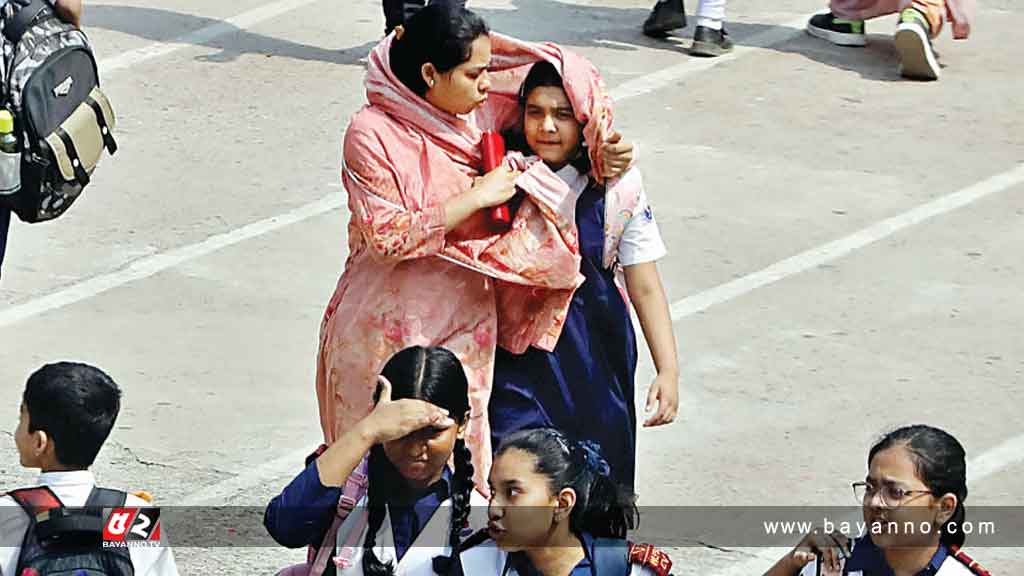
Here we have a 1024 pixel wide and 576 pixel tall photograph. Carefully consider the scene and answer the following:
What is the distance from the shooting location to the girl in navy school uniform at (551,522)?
15.5 ft

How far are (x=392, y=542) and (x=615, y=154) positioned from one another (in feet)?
4.33

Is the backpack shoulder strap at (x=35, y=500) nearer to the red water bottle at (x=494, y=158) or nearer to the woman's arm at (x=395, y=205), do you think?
the woman's arm at (x=395, y=205)

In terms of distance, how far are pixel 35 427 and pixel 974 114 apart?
7.49m

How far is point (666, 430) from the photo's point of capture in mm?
7645

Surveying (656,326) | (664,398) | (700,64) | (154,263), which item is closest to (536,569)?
(664,398)

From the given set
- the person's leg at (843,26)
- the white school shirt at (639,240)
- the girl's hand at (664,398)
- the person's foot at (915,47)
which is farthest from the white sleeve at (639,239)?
the person's leg at (843,26)

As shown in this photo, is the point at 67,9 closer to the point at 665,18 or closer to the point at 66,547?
the point at 66,547

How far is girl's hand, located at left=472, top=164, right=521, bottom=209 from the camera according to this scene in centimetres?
555

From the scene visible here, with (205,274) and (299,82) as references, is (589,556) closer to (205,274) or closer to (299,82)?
(205,274)

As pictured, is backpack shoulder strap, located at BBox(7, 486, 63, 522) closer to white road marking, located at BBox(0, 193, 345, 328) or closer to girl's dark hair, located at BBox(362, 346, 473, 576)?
girl's dark hair, located at BBox(362, 346, 473, 576)

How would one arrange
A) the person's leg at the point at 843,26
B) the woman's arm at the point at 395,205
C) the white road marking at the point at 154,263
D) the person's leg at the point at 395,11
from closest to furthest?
1. the woman's arm at the point at 395,205
2. the white road marking at the point at 154,263
3. the person's leg at the point at 395,11
4. the person's leg at the point at 843,26

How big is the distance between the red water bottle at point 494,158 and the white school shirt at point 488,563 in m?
1.14

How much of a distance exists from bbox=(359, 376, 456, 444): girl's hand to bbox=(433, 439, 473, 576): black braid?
205 millimetres

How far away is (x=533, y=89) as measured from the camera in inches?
224
